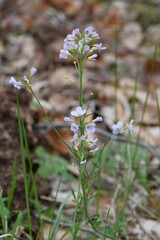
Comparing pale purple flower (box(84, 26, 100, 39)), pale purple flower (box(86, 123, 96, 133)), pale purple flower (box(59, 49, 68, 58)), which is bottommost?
pale purple flower (box(86, 123, 96, 133))

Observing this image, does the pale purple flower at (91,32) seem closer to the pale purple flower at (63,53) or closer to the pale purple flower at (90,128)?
the pale purple flower at (63,53)

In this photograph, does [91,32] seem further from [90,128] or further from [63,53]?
[90,128]

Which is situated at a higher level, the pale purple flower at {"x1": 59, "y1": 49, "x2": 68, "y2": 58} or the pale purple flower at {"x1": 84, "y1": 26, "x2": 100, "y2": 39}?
the pale purple flower at {"x1": 84, "y1": 26, "x2": 100, "y2": 39}

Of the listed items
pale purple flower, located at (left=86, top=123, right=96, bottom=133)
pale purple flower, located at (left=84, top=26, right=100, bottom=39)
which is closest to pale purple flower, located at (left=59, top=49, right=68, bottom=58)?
pale purple flower, located at (left=84, top=26, right=100, bottom=39)

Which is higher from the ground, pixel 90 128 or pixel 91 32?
pixel 91 32

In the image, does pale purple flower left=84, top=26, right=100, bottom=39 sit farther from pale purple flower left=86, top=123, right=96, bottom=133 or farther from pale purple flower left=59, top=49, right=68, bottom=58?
pale purple flower left=86, top=123, right=96, bottom=133

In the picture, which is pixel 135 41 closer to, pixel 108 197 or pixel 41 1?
pixel 41 1

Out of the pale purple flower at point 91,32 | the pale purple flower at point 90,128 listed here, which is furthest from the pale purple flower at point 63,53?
the pale purple flower at point 90,128

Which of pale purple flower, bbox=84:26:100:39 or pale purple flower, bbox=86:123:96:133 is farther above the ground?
pale purple flower, bbox=84:26:100:39

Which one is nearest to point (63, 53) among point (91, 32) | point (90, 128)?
point (91, 32)

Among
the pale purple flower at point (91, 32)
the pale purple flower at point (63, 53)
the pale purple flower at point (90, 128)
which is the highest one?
the pale purple flower at point (91, 32)

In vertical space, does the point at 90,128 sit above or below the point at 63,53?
below
